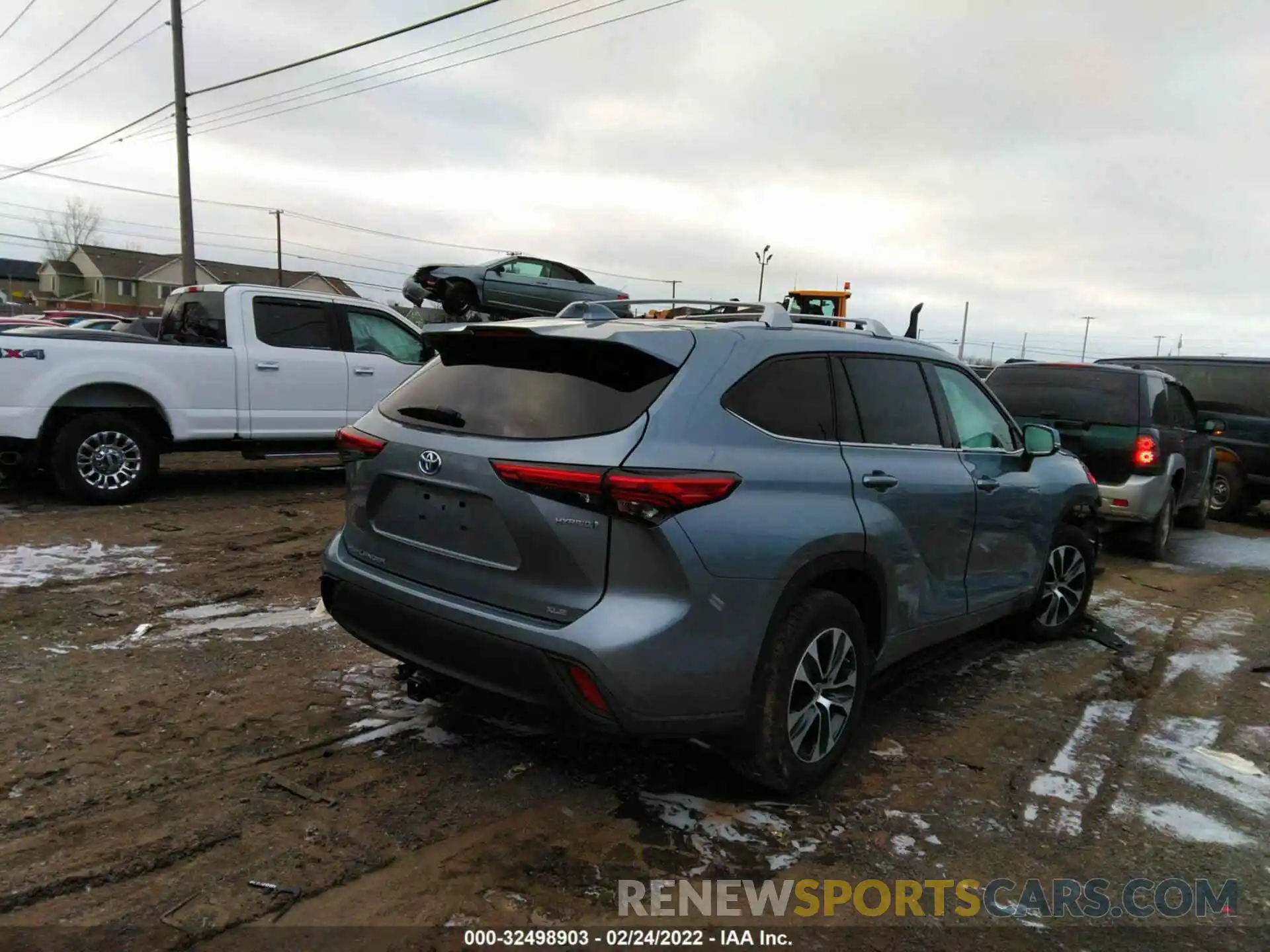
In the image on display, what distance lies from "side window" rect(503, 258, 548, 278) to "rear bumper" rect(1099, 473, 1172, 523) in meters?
9.99

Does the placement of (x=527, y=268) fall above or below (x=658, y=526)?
above

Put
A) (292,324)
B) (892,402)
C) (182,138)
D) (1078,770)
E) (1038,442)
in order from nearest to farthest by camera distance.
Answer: (1078,770)
(892,402)
(1038,442)
(292,324)
(182,138)

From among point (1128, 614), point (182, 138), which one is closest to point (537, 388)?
point (1128, 614)

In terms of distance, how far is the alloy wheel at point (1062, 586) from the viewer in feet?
17.2

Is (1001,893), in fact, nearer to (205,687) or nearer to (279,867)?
(279,867)

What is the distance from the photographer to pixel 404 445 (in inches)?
126

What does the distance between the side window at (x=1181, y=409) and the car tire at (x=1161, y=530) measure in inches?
29.0

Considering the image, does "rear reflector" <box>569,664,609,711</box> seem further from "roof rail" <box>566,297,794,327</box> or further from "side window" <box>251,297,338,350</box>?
"side window" <box>251,297,338,350</box>

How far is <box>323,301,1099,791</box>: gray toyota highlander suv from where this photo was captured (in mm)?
2705

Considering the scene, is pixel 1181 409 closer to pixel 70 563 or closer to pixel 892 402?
pixel 892 402

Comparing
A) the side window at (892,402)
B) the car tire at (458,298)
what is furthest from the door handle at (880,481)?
the car tire at (458,298)

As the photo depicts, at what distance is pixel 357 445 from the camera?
3451mm

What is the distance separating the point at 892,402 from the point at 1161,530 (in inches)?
227

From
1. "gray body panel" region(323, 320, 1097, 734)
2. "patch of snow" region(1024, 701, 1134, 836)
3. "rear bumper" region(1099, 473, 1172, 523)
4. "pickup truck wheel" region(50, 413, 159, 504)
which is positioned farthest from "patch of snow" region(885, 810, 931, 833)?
"pickup truck wheel" region(50, 413, 159, 504)
